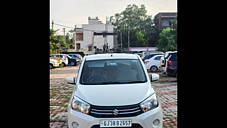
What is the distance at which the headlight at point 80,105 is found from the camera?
4223mm

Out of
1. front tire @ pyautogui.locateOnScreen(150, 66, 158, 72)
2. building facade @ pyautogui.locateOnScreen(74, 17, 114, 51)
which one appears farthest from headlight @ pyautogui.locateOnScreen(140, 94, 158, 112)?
building facade @ pyautogui.locateOnScreen(74, 17, 114, 51)

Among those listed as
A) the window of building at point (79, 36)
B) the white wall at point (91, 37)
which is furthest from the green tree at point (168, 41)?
the window of building at point (79, 36)

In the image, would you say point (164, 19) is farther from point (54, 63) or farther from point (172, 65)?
point (172, 65)

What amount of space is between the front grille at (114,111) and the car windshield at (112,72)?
3.05 feet

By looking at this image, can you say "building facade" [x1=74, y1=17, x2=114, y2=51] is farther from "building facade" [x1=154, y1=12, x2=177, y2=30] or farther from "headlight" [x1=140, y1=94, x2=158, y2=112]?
"headlight" [x1=140, y1=94, x2=158, y2=112]

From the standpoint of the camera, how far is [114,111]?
4117mm

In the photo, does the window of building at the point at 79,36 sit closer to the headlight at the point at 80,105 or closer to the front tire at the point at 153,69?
the front tire at the point at 153,69

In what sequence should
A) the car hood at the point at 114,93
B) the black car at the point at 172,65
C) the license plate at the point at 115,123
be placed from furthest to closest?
the black car at the point at 172,65
the car hood at the point at 114,93
the license plate at the point at 115,123

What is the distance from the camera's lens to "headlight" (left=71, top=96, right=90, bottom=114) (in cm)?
422

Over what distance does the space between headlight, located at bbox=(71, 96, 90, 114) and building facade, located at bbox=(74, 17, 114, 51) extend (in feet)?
175

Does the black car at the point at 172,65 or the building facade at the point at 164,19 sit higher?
the building facade at the point at 164,19
